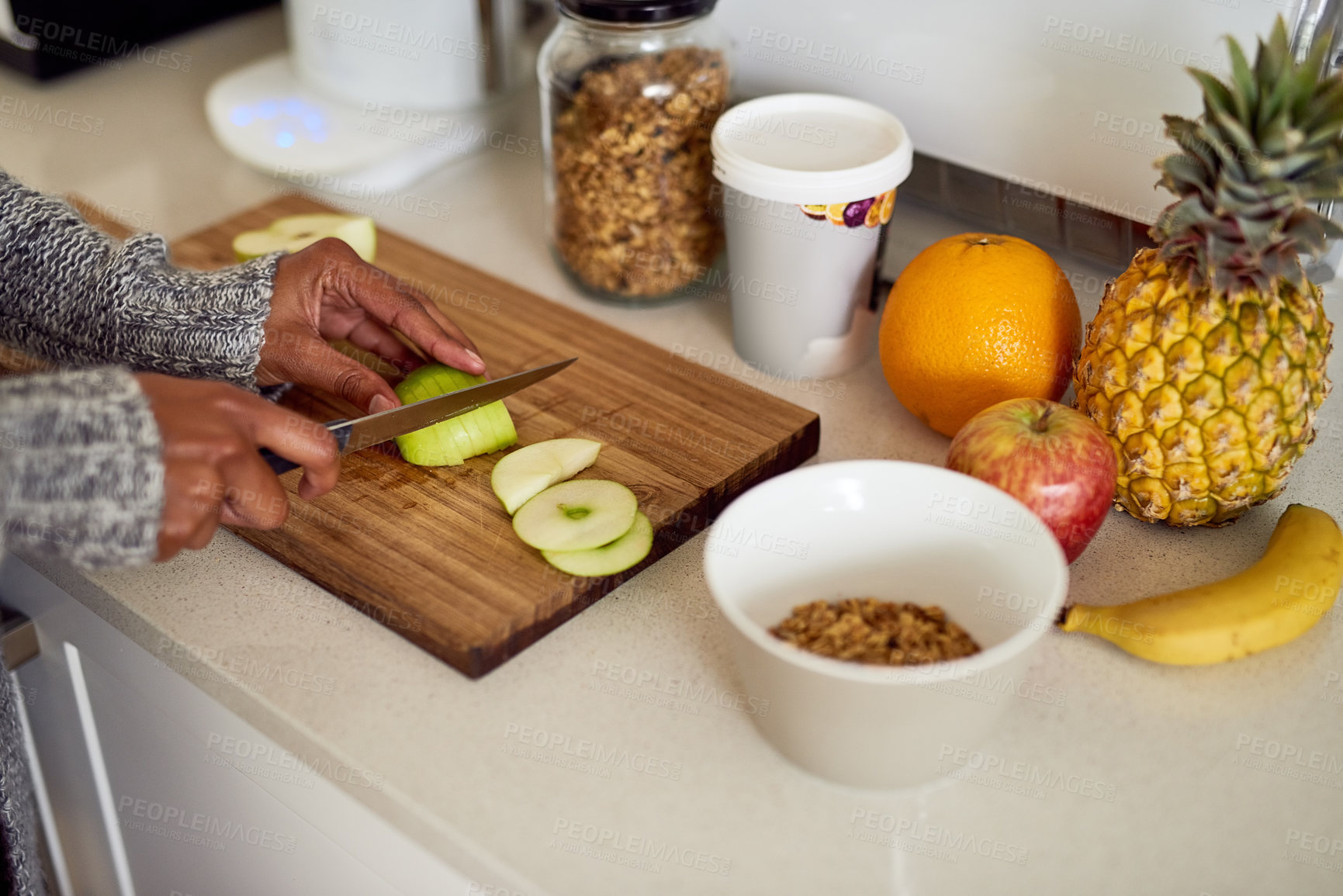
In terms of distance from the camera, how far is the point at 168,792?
32.6 inches

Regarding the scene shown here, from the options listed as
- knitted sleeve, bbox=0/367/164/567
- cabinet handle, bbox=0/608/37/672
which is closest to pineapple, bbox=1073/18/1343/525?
knitted sleeve, bbox=0/367/164/567

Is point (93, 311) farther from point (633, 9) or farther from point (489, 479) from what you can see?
point (633, 9)

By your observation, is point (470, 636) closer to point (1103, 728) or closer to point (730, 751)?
point (730, 751)

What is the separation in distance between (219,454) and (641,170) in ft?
1.45

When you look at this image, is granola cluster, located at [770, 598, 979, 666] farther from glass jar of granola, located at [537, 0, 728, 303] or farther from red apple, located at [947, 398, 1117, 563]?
glass jar of granola, located at [537, 0, 728, 303]

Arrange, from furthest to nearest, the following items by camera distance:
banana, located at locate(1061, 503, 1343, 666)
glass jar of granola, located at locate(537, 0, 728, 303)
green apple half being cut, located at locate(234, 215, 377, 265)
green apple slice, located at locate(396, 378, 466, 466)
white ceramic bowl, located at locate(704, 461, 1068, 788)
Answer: green apple half being cut, located at locate(234, 215, 377, 265) < glass jar of granola, located at locate(537, 0, 728, 303) < green apple slice, located at locate(396, 378, 466, 466) < banana, located at locate(1061, 503, 1343, 666) < white ceramic bowl, located at locate(704, 461, 1068, 788)

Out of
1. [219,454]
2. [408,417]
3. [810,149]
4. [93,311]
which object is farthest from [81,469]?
[810,149]

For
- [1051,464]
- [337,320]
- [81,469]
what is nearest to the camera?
[81,469]

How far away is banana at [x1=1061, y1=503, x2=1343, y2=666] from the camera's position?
26.2 inches

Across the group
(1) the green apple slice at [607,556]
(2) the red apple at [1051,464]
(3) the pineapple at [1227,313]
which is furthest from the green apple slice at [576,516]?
(3) the pineapple at [1227,313]

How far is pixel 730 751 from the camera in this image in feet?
2.07

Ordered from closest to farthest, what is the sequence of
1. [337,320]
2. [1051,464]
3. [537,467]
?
[1051,464] < [537,467] < [337,320]

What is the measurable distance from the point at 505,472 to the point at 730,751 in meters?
0.26

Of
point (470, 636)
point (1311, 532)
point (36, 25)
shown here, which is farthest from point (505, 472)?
point (36, 25)
